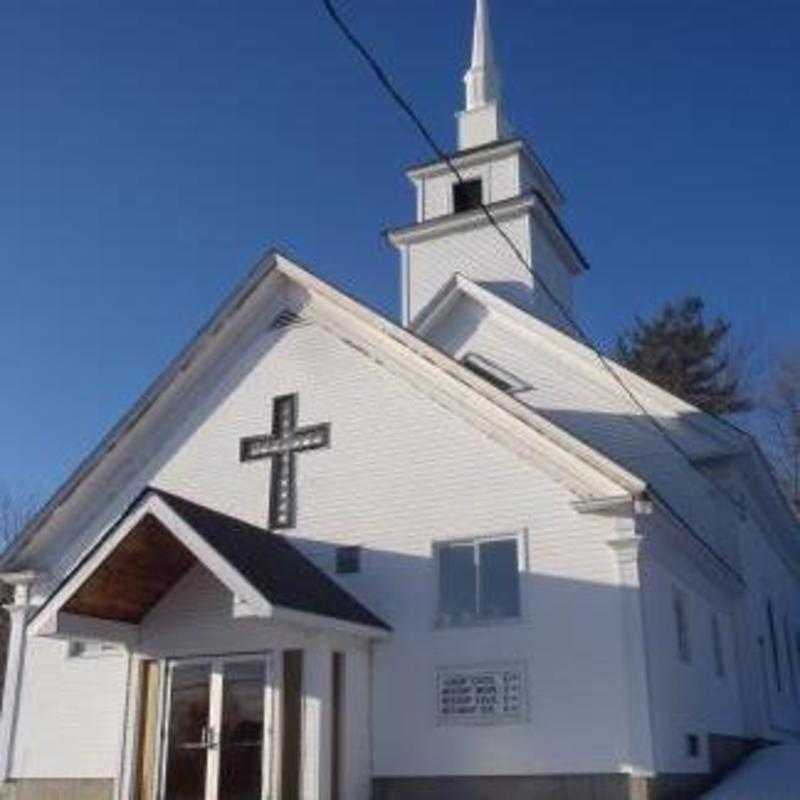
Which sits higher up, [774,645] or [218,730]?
[774,645]

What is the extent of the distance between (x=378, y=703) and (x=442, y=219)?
1398cm

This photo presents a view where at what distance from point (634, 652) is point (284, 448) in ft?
21.1

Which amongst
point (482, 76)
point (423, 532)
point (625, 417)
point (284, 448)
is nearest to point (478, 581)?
point (423, 532)

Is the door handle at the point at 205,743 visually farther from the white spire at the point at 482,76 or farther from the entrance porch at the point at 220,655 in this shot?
the white spire at the point at 482,76

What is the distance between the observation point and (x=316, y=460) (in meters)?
16.8

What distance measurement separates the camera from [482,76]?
98.6 feet

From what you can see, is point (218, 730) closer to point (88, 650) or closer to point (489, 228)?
point (88, 650)

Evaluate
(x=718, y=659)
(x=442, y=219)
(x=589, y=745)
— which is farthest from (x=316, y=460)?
(x=442, y=219)

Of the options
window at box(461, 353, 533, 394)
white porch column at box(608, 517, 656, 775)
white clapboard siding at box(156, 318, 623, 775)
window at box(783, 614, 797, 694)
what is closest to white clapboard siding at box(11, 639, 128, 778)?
white clapboard siding at box(156, 318, 623, 775)

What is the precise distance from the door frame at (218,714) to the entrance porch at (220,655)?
0.02 m

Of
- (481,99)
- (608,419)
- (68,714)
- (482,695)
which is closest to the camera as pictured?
(482,695)

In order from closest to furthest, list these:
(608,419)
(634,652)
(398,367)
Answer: (634,652), (398,367), (608,419)

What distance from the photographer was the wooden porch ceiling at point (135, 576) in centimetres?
1429

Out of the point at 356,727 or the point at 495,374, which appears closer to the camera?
the point at 356,727
